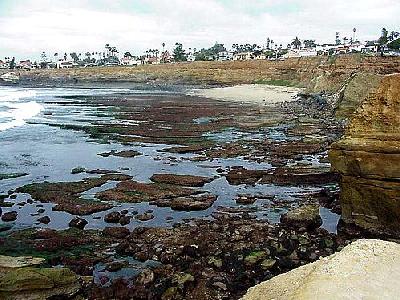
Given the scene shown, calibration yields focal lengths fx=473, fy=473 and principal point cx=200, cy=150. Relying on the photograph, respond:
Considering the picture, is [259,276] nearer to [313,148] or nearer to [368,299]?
[368,299]

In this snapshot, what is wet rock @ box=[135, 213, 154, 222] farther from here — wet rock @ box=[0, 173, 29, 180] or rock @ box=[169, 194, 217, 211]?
wet rock @ box=[0, 173, 29, 180]

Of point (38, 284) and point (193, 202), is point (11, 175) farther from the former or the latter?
point (38, 284)

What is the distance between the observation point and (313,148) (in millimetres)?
27891

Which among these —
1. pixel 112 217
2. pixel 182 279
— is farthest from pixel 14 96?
pixel 182 279

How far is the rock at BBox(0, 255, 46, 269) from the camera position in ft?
37.7

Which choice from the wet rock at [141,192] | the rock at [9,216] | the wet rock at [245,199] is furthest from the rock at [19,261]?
the wet rock at [245,199]

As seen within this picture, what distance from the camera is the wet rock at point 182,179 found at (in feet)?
69.5

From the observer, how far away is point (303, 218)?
1530 cm

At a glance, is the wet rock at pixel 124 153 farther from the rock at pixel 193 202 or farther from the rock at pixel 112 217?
the rock at pixel 112 217

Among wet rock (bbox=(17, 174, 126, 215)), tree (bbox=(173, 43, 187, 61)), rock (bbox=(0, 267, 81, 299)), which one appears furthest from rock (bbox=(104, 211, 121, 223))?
tree (bbox=(173, 43, 187, 61))

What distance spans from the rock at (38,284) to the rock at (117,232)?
146 inches

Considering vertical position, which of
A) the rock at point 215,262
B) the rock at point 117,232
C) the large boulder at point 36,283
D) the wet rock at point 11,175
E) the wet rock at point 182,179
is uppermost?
the large boulder at point 36,283

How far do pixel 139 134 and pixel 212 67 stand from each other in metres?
94.2

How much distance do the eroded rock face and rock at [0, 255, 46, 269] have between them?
29.4ft
